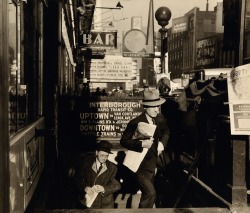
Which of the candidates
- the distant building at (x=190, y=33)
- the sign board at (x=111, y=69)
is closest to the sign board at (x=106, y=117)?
the sign board at (x=111, y=69)

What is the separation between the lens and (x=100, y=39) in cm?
1578

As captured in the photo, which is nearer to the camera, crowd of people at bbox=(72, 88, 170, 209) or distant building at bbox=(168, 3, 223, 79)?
crowd of people at bbox=(72, 88, 170, 209)

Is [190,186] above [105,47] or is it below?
below

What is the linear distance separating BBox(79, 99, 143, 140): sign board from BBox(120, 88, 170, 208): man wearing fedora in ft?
6.88

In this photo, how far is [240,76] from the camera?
4551mm

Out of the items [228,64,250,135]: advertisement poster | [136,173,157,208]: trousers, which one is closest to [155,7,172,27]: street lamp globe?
[136,173,157,208]: trousers

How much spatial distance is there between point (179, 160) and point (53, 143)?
125 inches

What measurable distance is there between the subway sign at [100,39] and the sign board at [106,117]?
7.55 metres

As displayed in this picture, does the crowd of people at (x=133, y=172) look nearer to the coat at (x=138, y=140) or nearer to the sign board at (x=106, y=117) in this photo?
the coat at (x=138, y=140)

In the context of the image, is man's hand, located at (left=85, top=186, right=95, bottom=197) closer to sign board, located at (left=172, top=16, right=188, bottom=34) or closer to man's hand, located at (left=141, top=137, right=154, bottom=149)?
man's hand, located at (left=141, top=137, right=154, bottom=149)

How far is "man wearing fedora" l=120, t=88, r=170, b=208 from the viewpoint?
6020 mm

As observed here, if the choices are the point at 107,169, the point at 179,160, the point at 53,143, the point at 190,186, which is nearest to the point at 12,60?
the point at 107,169

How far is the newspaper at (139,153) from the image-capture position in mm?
5961

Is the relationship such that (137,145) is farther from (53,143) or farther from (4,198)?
(4,198)
